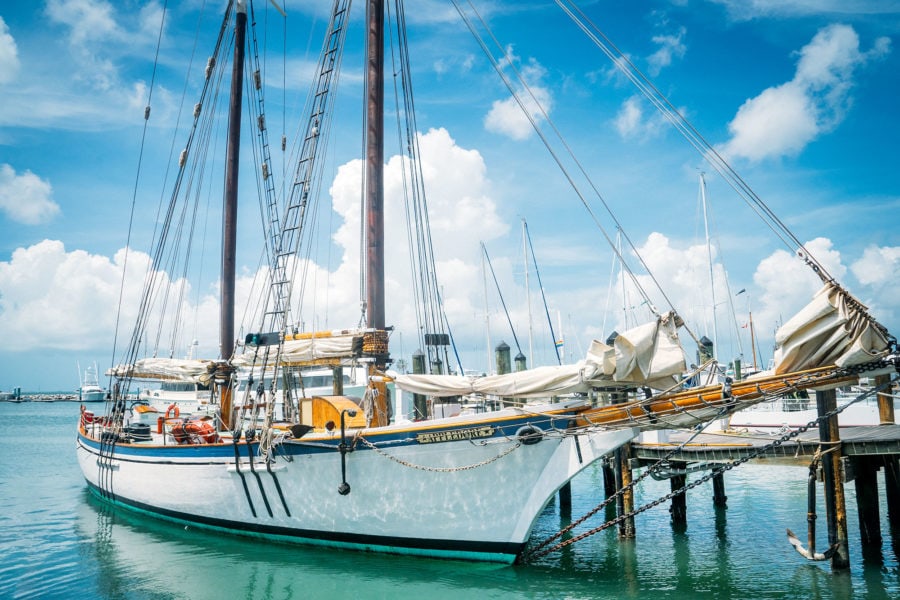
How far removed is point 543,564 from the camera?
13.0 meters

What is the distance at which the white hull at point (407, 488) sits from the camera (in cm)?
1156

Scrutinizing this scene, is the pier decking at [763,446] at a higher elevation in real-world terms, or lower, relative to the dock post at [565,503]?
higher

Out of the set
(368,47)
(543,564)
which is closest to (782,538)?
(543,564)

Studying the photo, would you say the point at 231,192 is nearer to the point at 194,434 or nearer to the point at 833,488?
the point at 194,434

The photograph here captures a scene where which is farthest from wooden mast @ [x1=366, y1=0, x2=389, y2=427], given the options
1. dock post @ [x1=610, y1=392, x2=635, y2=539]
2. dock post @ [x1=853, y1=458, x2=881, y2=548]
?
dock post @ [x1=853, y1=458, x2=881, y2=548]

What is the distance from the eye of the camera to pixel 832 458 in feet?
39.3

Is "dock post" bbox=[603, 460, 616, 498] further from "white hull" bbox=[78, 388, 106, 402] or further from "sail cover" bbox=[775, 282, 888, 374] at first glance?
"white hull" bbox=[78, 388, 106, 402]

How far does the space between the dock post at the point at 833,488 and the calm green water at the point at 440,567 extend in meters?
0.42

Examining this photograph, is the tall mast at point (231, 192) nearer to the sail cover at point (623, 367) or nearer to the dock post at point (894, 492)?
the sail cover at point (623, 367)

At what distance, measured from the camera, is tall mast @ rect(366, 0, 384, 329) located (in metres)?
15.6

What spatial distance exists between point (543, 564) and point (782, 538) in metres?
6.65

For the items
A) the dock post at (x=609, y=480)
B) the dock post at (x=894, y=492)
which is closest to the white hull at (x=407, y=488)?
the dock post at (x=894, y=492)

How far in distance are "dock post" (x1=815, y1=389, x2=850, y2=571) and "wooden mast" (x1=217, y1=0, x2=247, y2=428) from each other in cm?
1733

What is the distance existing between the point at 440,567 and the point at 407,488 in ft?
5.61
